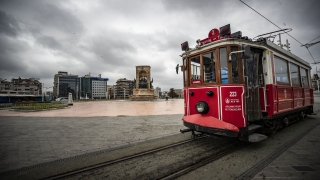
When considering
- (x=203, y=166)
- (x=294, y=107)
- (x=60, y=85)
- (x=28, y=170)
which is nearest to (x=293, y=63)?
(x=294, y=107)

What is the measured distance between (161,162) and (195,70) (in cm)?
322

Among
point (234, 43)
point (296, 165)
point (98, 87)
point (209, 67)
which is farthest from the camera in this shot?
point (98, 87)

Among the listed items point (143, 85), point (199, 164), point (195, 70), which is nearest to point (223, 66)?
point (195, 70)

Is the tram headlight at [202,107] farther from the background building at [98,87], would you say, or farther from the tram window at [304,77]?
the background building at [98,87]

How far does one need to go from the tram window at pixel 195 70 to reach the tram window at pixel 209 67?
0.80ft

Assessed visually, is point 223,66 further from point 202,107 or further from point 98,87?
point 98,87

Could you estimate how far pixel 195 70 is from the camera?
508cm

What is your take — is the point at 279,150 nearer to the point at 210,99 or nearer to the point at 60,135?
the point at 210,99

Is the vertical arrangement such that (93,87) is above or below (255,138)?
above

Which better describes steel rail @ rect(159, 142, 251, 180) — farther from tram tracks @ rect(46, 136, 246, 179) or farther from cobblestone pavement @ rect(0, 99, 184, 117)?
cobblestone pavement @ rect(0, 99, 184, 117)

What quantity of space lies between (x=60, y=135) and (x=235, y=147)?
22.5ft

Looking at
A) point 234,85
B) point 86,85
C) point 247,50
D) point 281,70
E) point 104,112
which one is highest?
point 86,85

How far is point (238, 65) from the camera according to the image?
4.22m

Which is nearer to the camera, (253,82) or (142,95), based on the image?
(253,82)
